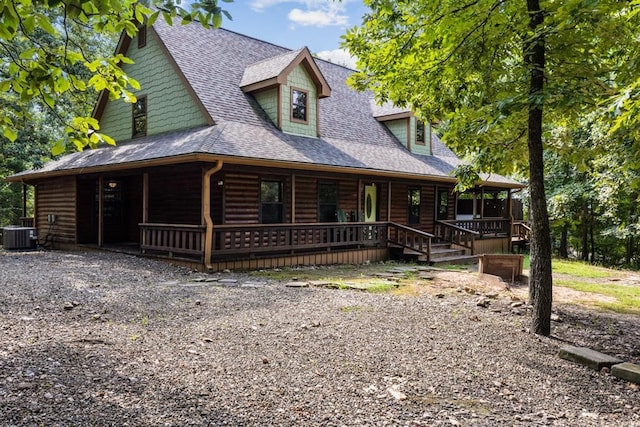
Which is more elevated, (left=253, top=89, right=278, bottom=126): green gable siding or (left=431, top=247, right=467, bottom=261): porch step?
(left=253, top=89, right=278, bottom=126): green gable siding

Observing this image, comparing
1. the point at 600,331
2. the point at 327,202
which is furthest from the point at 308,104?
the point at 600,331

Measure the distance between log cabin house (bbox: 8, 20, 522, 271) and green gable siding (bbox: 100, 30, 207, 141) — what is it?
0.06m

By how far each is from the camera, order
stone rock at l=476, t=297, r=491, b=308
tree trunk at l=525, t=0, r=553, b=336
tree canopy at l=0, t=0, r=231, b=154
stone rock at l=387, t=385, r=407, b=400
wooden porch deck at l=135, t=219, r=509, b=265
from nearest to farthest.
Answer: tree canopy at l=0, t=0, r=231, b=154
stone rock at l=387, t=385, r=407, b=400
tree trunk at l=525, t=0, r=553, b=336
stone rock at l=476, t=297, r=491, b=308
wooden porch deck at l=135, t=219, r=509, b=265

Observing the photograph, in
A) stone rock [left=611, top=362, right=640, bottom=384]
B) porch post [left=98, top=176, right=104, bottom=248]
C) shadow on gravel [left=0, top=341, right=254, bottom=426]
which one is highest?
porch post [left=98, top=176, right=104, bottom=248]

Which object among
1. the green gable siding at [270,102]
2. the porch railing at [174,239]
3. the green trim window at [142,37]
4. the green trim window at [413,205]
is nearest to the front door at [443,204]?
the green trim window at [413,205]

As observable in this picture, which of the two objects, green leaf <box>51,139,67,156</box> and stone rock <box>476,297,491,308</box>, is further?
stone rock <box>476,297,491,308</box>

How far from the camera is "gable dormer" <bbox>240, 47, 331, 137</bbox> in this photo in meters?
14.6

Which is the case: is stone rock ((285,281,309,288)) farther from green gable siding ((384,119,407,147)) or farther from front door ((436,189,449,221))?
front door ((436,189,449,221))

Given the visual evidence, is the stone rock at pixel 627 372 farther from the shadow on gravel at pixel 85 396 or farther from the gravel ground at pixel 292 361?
the shadow on gravel at pixel 85 396

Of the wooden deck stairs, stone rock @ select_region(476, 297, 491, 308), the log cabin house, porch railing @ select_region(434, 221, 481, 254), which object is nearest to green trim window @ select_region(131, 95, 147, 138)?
the log cabin house

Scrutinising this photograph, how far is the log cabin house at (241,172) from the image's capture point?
12.2 metres

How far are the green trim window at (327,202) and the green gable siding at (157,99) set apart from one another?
470 centimetres

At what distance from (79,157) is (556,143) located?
15999 mm

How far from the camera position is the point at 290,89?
48.8ft
